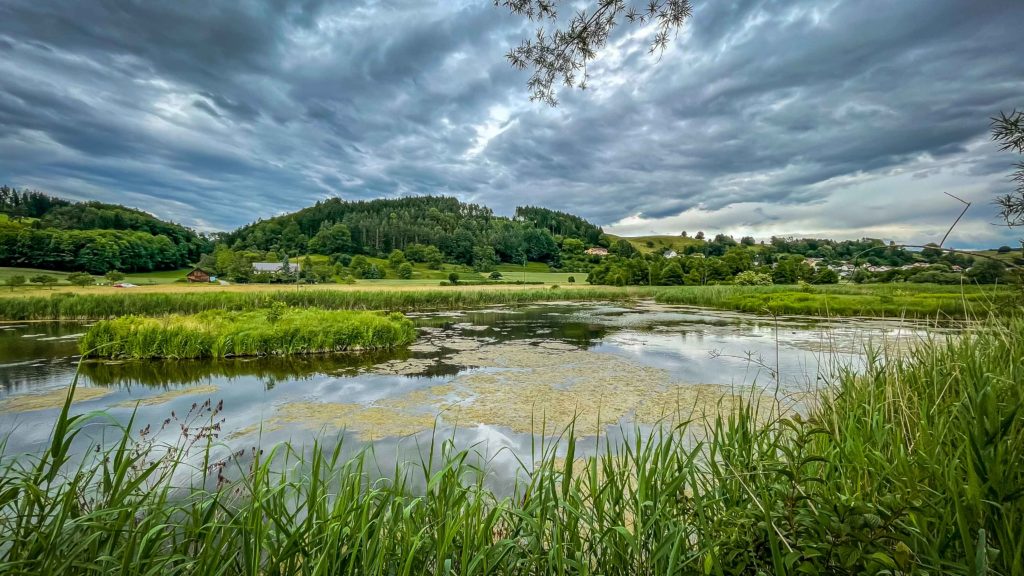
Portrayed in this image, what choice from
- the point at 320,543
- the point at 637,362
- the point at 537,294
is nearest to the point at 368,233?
the point at 537,294

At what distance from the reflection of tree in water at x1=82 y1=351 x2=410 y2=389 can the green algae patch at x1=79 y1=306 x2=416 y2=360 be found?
0.52 m

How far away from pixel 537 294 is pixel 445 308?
1258 centimetres

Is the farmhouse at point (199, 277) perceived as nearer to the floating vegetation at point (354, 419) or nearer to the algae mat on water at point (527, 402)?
the algae mat on water at point (527, 402)

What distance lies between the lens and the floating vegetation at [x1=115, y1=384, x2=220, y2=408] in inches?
312

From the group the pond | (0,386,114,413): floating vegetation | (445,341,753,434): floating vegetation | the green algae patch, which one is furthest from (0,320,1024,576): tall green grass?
the green algae patch

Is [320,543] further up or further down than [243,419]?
further up

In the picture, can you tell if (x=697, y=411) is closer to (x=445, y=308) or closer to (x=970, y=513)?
(x=970, y=513)

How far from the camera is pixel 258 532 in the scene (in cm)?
194

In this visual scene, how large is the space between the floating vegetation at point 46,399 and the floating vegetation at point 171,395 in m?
0.81

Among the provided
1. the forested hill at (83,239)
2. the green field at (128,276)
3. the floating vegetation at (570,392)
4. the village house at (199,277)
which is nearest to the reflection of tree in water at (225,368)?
the floating vegetation at (570,392)

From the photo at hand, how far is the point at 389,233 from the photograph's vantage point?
91.9 metres

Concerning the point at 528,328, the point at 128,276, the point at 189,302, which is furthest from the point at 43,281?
the point at 528,328

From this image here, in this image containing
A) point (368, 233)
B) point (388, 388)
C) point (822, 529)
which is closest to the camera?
point (822, 529)

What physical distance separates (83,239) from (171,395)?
227 ft
